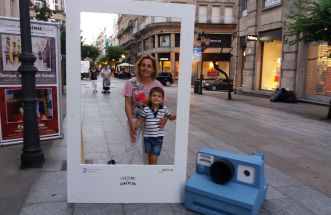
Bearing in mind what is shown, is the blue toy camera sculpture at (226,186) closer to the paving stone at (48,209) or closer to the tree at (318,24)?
the paving stone at (48,209)

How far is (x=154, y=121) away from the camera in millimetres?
3955

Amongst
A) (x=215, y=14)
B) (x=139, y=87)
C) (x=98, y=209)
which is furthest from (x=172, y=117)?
(x=215, y=14)

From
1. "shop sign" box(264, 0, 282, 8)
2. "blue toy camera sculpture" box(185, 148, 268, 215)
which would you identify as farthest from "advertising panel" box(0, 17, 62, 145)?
"shop sign" box(264, 0, 282, 8)

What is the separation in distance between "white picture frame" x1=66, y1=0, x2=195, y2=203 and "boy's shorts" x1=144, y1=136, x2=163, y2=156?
219 mm

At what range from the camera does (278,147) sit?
7348mm

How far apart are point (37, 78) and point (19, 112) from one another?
770 mm

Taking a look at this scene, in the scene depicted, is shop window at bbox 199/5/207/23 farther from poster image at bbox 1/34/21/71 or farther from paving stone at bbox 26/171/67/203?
paving stone at bbox 26/171/67/203

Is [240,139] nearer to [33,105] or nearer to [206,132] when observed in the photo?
[206,132]

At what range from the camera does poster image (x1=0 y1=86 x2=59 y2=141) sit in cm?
664

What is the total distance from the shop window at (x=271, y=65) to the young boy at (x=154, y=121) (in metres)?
18.1

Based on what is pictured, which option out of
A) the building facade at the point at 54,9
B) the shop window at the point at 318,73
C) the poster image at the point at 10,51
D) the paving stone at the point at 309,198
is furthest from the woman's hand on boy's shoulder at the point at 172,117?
the shop window at the point at 318,73

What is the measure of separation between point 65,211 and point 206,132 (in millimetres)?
5395

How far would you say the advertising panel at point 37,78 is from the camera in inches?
258

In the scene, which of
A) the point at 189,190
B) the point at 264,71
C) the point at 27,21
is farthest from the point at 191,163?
the point at 264,71
